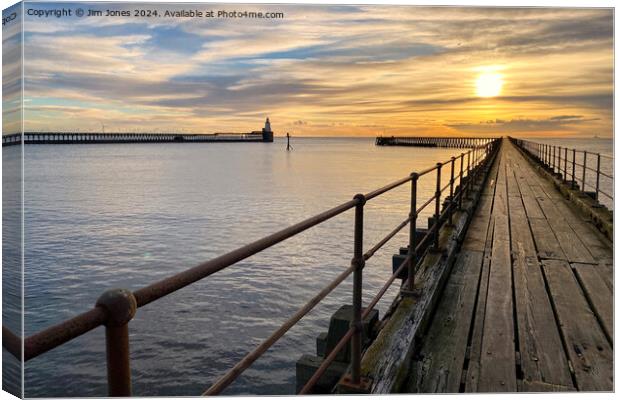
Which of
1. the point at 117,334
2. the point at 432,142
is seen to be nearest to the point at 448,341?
the point at 117,334

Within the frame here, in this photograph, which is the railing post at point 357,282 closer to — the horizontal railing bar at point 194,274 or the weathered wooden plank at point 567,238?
the horizontal railing bar at point 194,274

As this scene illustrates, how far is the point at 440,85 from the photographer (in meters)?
8.05

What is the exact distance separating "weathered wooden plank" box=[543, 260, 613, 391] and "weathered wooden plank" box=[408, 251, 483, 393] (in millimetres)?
720

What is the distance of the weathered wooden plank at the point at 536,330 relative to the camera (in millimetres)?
3367

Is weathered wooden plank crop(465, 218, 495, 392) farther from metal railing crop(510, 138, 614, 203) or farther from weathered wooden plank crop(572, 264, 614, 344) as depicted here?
metal railing crop(510, 138, 614, 203)

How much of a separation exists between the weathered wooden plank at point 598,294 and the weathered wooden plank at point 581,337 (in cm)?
5

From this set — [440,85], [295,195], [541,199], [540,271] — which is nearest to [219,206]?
[295,195]

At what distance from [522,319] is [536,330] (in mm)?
215

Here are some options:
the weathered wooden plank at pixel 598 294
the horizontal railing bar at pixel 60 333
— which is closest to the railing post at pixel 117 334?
the horizontal railing bar at pixel 60 333

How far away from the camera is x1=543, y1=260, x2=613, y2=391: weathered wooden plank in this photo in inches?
132

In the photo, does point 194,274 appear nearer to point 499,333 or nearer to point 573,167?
point 499,333

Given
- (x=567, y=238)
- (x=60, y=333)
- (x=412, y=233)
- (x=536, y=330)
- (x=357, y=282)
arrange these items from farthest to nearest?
(x=567, y=238), (x=412, y=233), (x=536, y=330), (x=357, y=282), (x=60, y=333)

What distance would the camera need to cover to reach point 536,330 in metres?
4.02

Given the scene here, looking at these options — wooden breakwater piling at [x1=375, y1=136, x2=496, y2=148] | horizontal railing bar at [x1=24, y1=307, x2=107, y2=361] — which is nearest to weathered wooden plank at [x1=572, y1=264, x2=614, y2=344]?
horizontal railing bar at [x1=24, y1=307, x2=107, y2=361]
